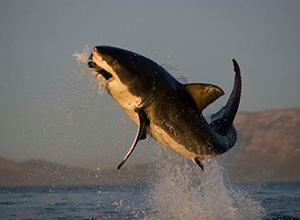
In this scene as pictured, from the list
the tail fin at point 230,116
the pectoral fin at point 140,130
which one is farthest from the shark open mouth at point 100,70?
the tail fin at point 230,116

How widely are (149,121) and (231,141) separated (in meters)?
2.81

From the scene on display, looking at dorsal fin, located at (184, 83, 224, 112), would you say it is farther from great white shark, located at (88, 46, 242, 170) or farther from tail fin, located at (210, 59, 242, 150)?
tail fin, located at (210, 59, 242, 150)

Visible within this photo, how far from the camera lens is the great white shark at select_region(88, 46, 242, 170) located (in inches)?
295

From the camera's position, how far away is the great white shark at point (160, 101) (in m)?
Result: 7.50

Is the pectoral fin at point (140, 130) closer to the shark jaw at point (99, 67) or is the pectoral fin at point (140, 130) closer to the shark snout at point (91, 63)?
the shark jaw at point (99, 67)

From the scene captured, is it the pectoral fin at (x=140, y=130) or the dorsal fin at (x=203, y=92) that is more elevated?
the dorsal fin at (x=203, y=92)

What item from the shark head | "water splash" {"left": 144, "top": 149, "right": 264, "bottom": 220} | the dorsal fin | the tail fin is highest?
the shark head

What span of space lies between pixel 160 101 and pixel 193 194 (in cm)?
693

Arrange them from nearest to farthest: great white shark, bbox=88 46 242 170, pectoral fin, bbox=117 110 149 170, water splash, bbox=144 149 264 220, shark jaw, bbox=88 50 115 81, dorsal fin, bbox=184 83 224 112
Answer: shark jaw, bbox=88 50 115 81 < great white shark, bbox=88 46 242 170 < pectoral fin, bbox=117 110 149 170 < dorsal fin, bbox=184 83 224 112 < water splash, bbox=144 149 264 220

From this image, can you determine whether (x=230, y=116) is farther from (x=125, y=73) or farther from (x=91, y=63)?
(x=91, y=63)

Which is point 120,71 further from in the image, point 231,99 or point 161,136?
point 231,99

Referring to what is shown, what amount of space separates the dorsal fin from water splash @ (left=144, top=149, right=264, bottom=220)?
11.9 ft

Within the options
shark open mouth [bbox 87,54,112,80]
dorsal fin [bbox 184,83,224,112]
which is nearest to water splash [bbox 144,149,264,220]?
dorsal fin [bbox 184,83,224,112]

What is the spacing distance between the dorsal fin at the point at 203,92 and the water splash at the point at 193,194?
3639 millimetres
